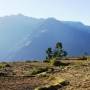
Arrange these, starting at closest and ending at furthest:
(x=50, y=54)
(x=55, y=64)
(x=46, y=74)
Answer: (x=46, y=74) < (x=55, y=64) < (x=50, y=54)

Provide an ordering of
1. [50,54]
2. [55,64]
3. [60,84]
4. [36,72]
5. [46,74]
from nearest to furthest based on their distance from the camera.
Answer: [60,84] → [46,74] → [36,72] → [55,64] → [50,54]

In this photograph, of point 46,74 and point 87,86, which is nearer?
point 87,86

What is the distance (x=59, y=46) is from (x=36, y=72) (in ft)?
297

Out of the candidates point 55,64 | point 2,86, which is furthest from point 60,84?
point 55,64

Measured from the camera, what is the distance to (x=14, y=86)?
2333cm

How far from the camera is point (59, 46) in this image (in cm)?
12244

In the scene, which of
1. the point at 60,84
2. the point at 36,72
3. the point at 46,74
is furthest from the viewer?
the point at 36,72

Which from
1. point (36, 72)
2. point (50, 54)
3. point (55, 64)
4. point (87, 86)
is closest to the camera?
point (87, 86)

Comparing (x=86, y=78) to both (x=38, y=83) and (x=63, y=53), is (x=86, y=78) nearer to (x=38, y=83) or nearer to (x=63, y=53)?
(x=38, y=83)

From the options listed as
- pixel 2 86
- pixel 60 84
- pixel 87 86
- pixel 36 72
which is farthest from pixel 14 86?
pixel 36 72

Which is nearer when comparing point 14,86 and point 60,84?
point 60,84

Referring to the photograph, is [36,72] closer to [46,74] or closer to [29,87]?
[46,74]

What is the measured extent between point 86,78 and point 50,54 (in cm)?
9910

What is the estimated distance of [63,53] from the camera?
122m
